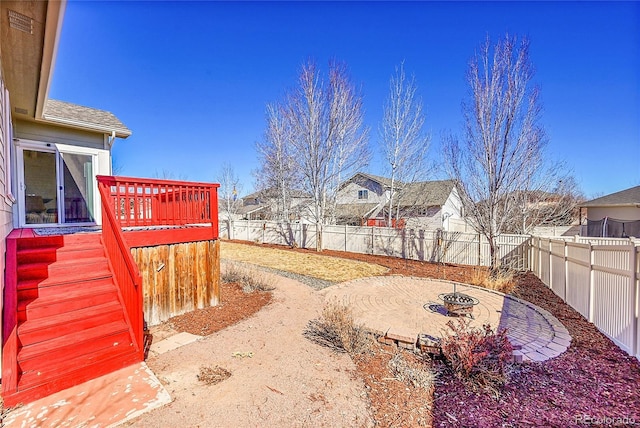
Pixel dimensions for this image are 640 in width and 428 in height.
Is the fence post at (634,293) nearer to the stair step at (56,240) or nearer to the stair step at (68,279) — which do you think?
the stair step at (68,279)

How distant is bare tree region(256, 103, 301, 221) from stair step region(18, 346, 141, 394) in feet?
46.6

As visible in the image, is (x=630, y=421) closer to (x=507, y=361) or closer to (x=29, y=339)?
(x=507, y=361)

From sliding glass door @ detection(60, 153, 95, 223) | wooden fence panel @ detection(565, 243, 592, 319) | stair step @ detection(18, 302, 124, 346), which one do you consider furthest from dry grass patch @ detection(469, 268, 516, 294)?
sliding glass door @ detection(60, 153, 95, 223)

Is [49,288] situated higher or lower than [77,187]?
lower

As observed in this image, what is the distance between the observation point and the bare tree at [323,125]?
14.8 metres

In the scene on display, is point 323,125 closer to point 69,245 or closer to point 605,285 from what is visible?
point 69,245

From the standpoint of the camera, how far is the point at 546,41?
8852mm

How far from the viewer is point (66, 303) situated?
3.65 m

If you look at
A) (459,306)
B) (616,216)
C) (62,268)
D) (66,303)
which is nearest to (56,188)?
(62,268)

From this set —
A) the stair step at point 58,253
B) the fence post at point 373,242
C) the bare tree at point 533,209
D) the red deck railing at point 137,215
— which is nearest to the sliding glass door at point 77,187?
the red deck railing at point 137,215

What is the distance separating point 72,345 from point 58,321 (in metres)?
0.41

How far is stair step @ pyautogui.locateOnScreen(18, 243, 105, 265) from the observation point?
4.11 metres

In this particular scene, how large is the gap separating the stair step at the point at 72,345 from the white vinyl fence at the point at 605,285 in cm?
660

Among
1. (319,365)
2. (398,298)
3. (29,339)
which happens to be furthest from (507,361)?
(29,339)
